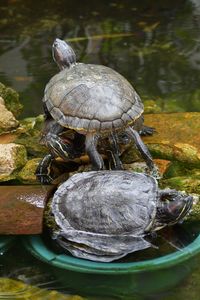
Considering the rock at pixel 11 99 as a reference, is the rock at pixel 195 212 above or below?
below

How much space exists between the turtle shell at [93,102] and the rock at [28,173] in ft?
1.08

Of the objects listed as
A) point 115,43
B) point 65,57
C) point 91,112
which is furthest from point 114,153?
point 115,43

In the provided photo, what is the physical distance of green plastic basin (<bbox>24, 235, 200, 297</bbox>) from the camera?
230 centimetres

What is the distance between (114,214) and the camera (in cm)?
243

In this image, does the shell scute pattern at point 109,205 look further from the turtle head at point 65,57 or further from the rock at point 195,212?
the turtle head at point 65,57

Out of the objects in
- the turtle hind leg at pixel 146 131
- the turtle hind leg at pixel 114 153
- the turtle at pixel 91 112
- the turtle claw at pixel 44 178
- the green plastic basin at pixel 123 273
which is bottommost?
the green plastic basin at pixel 123 273

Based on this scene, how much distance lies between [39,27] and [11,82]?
3.63 ft

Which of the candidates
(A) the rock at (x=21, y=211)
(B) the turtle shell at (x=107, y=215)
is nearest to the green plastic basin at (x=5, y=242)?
(A) the rock at (x=21, y=211)

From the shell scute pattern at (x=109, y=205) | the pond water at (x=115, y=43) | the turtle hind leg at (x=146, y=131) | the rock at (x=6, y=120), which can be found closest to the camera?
the shell scute pattern at (x=109, y=205)

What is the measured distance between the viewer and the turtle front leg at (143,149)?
107 inches

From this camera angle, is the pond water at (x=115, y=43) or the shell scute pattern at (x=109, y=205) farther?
the pond water at (x=115, y=43)

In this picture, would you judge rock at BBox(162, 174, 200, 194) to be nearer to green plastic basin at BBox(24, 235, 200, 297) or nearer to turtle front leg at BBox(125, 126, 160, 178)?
turtle front leg at BBox(125, 126, 160, 178)

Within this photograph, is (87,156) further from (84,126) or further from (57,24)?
(57,24)

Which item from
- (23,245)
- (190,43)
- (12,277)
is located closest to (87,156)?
(23,245)
